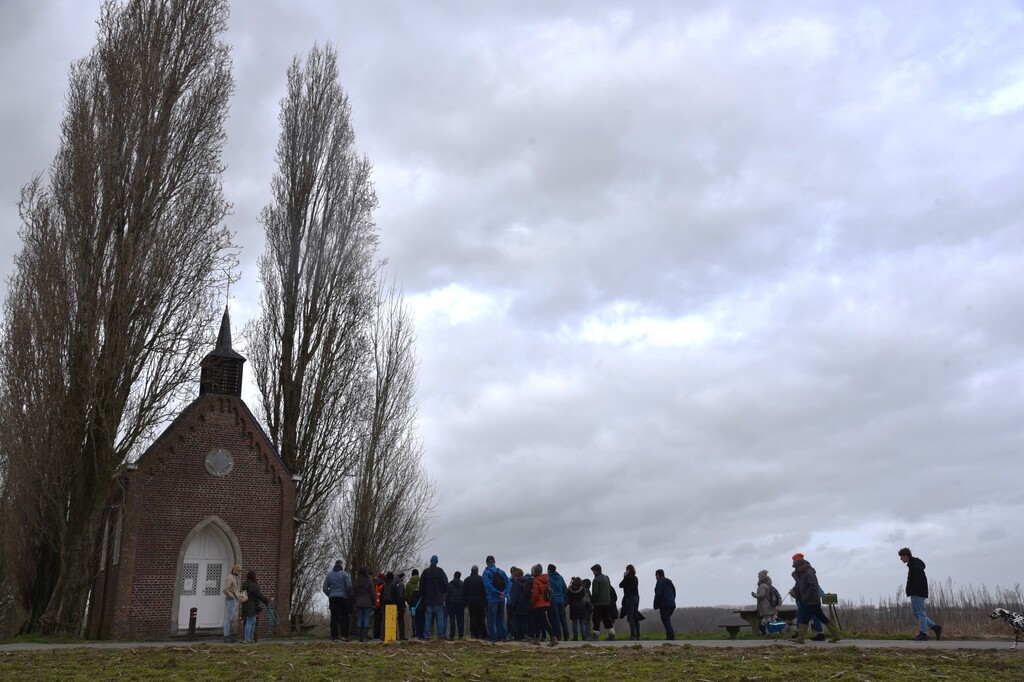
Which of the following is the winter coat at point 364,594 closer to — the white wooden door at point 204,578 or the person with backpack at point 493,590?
the person with backpack at point 493,590

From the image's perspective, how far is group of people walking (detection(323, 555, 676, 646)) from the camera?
1972cm

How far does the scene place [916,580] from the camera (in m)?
16.4

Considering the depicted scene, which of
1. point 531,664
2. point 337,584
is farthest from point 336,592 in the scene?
point 531,664

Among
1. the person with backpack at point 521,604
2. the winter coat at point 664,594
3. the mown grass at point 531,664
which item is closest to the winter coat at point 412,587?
the person with backpack at point 521,604

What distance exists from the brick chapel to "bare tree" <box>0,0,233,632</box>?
2021 mm

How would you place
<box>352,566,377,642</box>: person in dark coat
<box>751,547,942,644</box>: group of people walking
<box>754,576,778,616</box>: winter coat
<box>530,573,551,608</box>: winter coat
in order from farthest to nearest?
<box>352,566,377,642</box>: person in dark coat → <box>530,573,551,608</box>: winter coat → <box>754,576,778,616</box>: winter coat → <box>751,547,942,644</box>: group of people walking

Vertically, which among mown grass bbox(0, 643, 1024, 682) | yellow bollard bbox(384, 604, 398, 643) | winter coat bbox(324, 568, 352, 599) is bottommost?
mown grass bbox(0, 643, 1024, 682)

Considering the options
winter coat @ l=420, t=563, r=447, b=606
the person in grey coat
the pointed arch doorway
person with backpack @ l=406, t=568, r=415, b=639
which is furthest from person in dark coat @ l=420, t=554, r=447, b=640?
the pointed arch doorway

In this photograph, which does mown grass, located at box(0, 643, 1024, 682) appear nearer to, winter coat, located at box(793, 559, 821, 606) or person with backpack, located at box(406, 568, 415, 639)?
winter coat, located at box(793, 559, 821, 606)

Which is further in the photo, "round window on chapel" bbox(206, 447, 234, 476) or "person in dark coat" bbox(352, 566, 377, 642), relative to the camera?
"round window on chapel" bbox(206, 447, 234, 476)

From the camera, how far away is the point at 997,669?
11586mm

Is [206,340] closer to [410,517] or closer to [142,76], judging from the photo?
[142,76]

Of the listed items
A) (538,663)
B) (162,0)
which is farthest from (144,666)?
(162,0)

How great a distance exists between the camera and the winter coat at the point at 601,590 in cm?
2053
